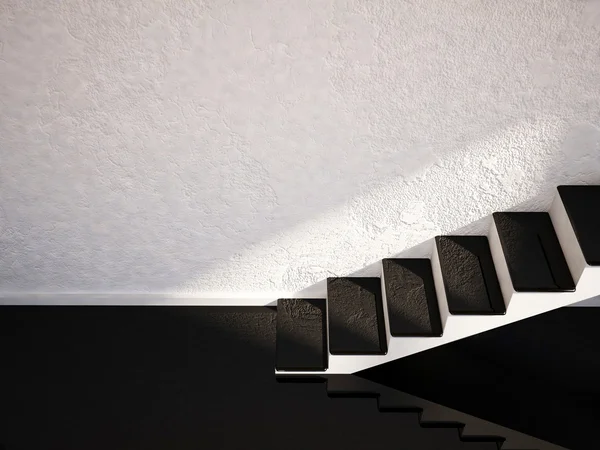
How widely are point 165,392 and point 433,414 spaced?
1158 mm

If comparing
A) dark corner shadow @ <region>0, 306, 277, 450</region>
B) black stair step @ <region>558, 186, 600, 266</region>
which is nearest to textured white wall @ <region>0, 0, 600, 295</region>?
black stair step @ <region>558, 186, 600, 266</region>

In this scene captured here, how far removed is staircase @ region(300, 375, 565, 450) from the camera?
2635 mm

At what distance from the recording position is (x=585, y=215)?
252 cm

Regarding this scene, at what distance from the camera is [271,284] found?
3043mm

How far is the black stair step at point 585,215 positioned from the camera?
7.98ft

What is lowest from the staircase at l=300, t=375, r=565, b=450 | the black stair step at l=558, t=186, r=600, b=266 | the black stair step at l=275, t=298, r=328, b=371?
the staircase at l=300, t=375, r=565, b=450

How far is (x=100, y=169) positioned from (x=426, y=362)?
64.7 inches

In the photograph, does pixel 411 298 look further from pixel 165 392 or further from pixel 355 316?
pixel 165 392

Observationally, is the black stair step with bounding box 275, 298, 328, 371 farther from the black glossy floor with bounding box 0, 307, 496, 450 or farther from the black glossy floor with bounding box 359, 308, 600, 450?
the black glossy floor with bounding box 359, 308, 600, 450

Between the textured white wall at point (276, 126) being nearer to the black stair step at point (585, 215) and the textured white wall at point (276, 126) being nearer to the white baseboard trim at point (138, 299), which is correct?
the black stair step at point (585, 215)

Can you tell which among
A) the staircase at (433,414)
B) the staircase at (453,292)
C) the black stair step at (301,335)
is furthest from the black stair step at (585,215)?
the black stair step at (301,335)

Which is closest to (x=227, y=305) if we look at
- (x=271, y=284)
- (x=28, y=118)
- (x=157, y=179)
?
(x=271, y=284)

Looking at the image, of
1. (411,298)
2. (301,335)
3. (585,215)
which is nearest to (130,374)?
(301,335)

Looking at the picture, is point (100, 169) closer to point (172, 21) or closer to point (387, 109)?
point (172, 21)
